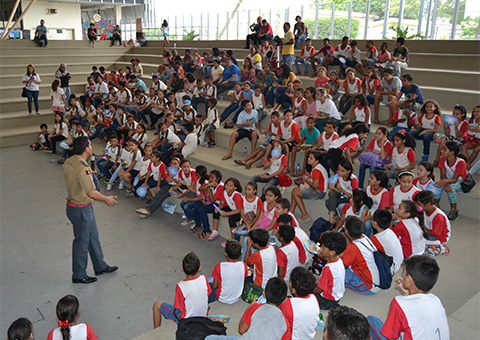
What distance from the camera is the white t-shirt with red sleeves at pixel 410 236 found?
4.28m

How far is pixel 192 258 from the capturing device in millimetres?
3465

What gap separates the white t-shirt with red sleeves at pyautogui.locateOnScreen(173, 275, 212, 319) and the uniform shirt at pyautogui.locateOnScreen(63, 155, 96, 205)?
1.83 m

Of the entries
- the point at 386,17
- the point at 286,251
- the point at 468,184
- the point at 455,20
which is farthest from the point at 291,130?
the point at 386,17

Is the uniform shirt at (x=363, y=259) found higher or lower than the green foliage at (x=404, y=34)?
lower

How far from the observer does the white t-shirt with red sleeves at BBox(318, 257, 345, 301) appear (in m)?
3.55

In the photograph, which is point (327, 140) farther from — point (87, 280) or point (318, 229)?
point (87, 280)

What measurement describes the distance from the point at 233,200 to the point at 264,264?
1960 millimetres

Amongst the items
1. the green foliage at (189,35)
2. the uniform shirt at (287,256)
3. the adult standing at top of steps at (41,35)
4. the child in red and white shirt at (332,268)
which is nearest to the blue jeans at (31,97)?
the adult standing at top of steps at (41,35)

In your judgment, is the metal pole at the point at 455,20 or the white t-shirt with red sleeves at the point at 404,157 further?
the metal pole at the point at 455,20

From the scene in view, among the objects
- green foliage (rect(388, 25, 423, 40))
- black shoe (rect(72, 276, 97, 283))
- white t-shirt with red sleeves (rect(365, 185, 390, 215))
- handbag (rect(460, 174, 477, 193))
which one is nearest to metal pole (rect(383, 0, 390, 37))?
green foliage (rect(388, 25, 423, 40))

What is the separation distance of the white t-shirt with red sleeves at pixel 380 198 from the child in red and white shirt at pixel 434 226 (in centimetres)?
48

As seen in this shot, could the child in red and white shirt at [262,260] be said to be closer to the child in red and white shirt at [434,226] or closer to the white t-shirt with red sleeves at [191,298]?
the white t-shirt with red sleeves at [191,298]

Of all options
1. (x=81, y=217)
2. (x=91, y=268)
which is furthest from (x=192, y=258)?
(x=91, y=268)

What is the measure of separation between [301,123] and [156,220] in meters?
3.21
